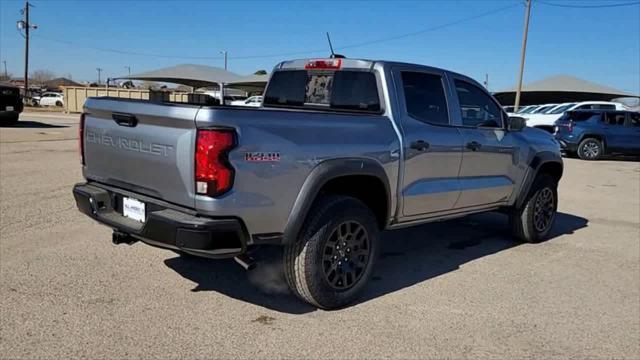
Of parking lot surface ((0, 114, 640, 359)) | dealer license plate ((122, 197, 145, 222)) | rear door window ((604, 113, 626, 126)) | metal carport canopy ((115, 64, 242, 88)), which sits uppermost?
metal carport canopy ((115, 64, 242, 88))

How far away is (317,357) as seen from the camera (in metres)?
3.36

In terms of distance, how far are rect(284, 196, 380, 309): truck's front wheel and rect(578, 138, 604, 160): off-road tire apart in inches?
627

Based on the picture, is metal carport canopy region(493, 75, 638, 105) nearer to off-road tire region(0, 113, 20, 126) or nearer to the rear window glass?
off-road tire region(0, 113, 20, 126)

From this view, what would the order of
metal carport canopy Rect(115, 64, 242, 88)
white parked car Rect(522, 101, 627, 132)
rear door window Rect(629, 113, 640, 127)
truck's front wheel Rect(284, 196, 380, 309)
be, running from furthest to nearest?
metal carport canopy Rect(115, 64, 242, 88) → white parked car Rect(522, 101, 627, 132) → rear door window Rect(629, 113, 640, 127) → truck's front wheel Rect(284, 196, 380, 309)

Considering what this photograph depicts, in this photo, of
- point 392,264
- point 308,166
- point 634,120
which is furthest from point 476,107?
point 634,120

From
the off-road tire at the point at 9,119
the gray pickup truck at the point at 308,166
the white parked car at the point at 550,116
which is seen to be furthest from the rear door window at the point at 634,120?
the off-road tire at the point at 9,119

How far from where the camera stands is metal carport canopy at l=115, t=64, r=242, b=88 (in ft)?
121

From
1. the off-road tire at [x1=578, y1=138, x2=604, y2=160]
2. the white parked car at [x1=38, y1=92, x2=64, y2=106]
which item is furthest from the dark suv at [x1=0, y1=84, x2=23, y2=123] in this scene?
the white parked car at [x1=38, y1=92, x2=64, y2=106]

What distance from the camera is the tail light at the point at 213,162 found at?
128 inches

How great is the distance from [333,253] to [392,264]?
1.47 m

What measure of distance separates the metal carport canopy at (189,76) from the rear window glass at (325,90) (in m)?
31.7

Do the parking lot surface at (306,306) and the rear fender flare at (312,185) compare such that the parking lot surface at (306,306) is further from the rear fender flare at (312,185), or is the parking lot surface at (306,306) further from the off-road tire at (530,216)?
the rear fender flare at (312,185)

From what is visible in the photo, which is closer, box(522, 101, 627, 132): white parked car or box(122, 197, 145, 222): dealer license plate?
box(122, 197, 145, 222): dealer license plate

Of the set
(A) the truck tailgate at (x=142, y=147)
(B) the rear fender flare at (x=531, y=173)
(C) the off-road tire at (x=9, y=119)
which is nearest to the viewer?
(A) the truck tailgate at (x=142, y=147)
